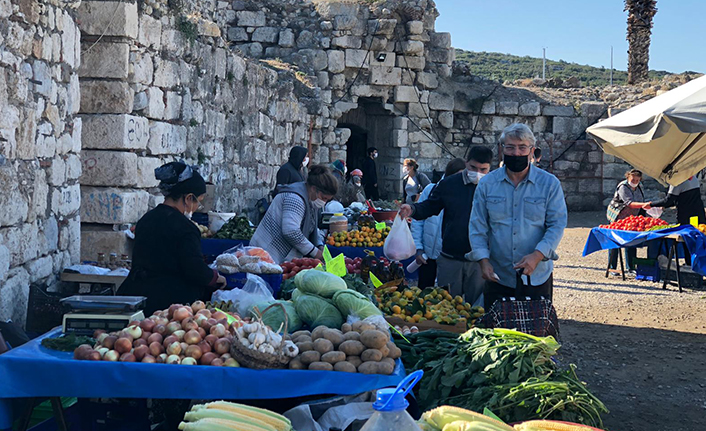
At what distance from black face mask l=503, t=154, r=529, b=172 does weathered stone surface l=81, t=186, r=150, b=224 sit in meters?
3.69

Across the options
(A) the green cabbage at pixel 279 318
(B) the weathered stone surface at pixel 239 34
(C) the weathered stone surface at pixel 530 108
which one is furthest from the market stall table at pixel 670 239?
(B) the weathered stone surface at pixel 239 34

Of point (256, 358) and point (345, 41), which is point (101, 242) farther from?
point (345, 41)

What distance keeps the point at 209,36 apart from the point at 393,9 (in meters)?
9.97

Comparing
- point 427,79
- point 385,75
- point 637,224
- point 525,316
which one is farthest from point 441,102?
point 525,316

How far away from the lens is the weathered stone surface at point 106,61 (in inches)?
267

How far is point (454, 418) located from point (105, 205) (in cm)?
497

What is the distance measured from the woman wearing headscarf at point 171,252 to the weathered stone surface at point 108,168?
245 centimetres

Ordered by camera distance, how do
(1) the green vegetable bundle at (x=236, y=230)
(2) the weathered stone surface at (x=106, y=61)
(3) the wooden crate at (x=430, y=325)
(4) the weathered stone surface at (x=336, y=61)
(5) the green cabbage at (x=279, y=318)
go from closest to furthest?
(5) the green cabbage at (x=279, y=318), (3) the wooden crate at (x=430, y=325), (2) the weathered stone surface at (x=106, y=61), (1) the green vegetable bundle at (x=236, y=230), (4) the weathered stone surface at (x=336, y=61)

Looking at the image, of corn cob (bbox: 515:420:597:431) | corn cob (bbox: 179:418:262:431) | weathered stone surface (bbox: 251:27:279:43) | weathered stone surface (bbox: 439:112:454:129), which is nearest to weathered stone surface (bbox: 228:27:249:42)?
weathered stone surface (bbox: 251:27:279:43)

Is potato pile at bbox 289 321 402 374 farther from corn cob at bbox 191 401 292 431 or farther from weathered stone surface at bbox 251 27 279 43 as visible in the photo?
weathered stone surface at bbox 251 27 279 43

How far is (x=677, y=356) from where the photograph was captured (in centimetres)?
720

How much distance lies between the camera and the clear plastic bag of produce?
4336 mm

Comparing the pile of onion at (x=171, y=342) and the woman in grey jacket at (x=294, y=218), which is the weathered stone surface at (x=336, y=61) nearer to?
the woman in grey jacket at (x=294, y=218)

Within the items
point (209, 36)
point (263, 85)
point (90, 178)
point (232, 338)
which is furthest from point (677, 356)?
point (263, 85)
